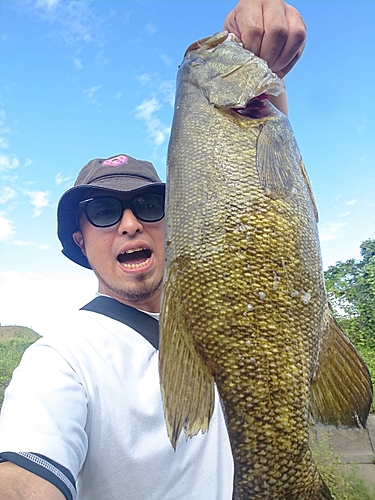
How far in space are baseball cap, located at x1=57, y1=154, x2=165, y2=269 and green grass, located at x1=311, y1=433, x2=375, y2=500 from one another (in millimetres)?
3560

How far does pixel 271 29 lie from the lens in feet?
5.58

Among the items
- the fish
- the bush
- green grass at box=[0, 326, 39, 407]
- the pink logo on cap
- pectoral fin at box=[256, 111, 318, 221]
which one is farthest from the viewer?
green grass at box=[0, 326, 39, 407]

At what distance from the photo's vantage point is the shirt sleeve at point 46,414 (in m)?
1.28

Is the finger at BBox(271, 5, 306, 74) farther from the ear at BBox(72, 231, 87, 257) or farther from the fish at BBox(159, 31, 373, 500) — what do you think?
the ear at BBox(72, 231, 87, 257)

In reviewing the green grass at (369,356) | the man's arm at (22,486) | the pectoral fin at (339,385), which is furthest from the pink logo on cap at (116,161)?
the green grass at (369,356)

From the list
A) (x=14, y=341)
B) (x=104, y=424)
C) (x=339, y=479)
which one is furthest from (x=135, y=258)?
(x=14, y=341)

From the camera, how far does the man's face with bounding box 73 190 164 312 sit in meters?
2.14

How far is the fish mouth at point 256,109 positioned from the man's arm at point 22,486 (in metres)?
1.53

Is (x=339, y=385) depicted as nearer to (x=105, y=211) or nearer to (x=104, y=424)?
(x=104, y=424)

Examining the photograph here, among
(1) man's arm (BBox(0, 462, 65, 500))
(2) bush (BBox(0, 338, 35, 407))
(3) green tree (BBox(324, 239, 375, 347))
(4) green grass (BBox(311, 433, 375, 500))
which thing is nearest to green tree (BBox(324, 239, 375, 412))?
(3) green tree (BBox(324, 239, 375, 347))

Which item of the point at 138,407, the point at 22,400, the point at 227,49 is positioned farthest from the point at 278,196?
the point at 22,400

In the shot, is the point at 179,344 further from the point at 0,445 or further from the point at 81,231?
the point at 81,231

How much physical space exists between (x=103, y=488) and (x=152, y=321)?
2.57 feet

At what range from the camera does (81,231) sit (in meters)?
2.54
